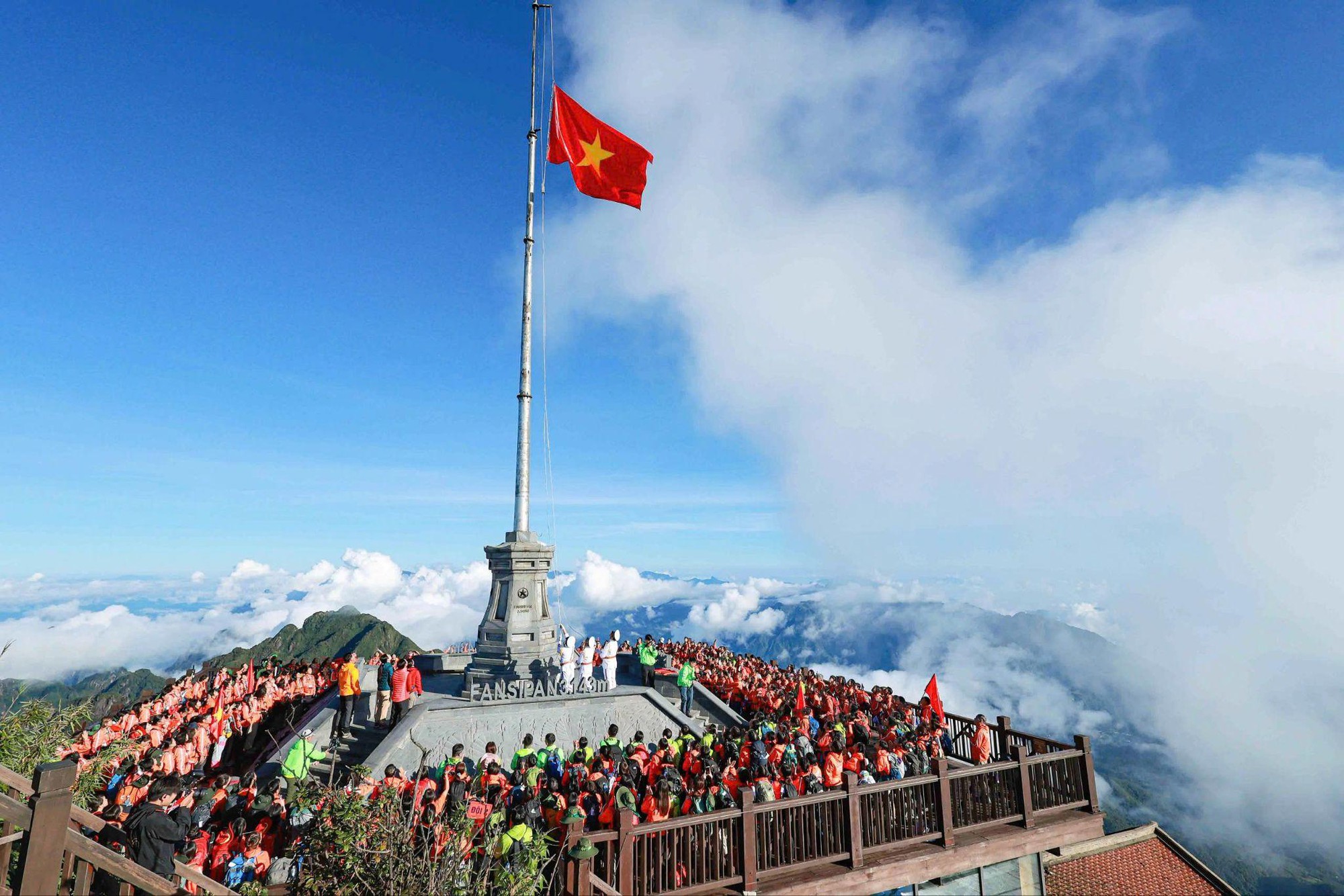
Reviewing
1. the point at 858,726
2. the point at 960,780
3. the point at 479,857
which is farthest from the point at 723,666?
the point at 479,857

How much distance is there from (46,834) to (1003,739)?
16.8m

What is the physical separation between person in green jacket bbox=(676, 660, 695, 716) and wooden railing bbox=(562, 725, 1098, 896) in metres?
7.46

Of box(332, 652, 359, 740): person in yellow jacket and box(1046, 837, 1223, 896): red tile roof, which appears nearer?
box(1046, 837, 1223, 896): red tile roof

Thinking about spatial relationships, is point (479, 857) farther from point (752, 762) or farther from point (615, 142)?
point (615, 142)

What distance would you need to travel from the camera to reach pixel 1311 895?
174m

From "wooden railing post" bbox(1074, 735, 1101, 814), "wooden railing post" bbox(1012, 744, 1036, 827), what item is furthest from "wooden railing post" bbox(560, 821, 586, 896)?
"wooden railing post" bbox(1074, 735, 1101, 814)

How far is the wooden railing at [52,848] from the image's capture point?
17.6 feet

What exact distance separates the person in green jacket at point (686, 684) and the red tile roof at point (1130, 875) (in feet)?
30.5

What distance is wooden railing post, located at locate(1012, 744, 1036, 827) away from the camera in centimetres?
1234

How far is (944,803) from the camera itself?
11656 mm

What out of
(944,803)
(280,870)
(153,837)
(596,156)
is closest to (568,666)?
(280,870)

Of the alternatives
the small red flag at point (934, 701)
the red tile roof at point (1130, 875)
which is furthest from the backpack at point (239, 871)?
the small red flag at point (934, 701)

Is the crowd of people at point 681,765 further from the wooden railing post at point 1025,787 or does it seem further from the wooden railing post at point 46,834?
the wooden railing post at point 46,834

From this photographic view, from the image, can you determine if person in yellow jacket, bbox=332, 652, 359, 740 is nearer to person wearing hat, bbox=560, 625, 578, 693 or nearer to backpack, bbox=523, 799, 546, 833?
person wearing hat, bbox=560, 625, 578, 693
